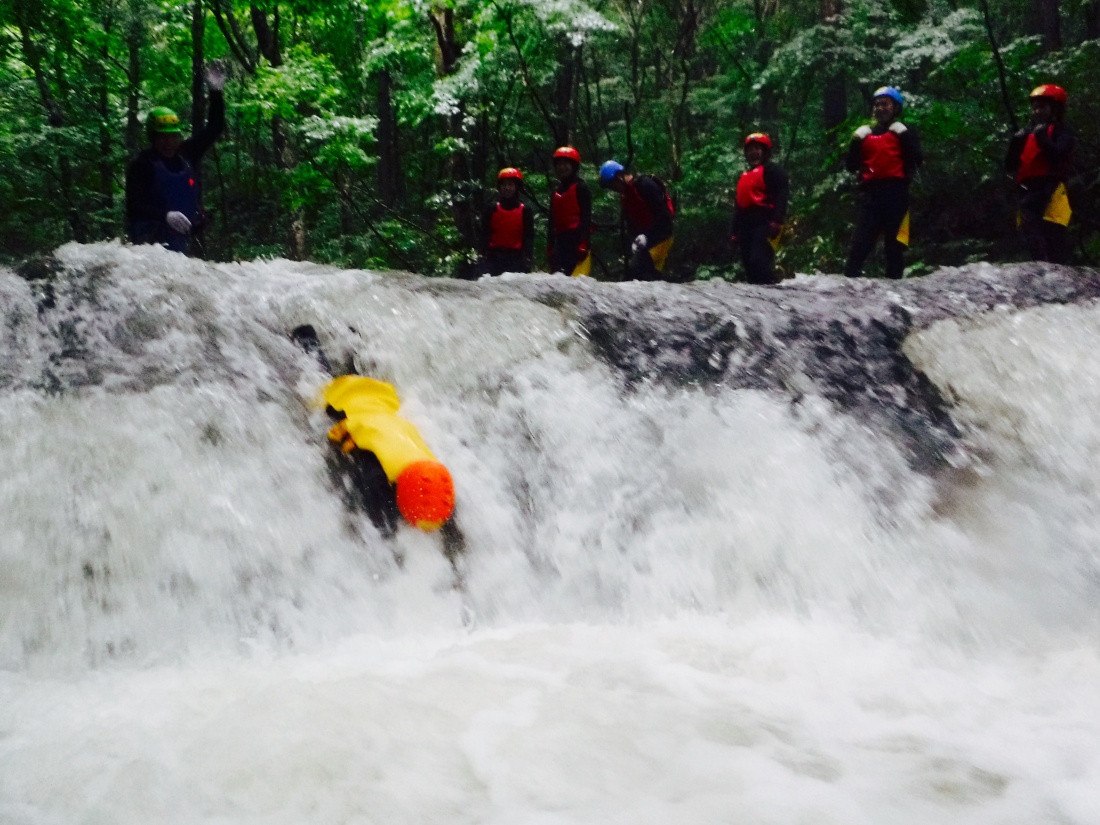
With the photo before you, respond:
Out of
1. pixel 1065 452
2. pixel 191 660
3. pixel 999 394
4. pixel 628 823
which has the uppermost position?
pixel 999 394

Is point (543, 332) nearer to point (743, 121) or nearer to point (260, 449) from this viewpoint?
point (260, 449)

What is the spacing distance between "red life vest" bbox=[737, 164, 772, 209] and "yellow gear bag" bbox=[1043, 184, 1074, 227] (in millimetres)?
2098

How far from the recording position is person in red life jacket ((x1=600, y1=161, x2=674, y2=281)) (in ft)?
20.5

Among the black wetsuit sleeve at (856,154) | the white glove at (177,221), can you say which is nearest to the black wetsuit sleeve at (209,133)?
the white glove at (177,221)

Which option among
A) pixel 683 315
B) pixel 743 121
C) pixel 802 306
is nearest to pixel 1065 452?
pixel 802 306

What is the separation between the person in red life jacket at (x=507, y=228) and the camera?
6.42 m

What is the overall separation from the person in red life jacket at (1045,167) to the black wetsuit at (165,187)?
5.72 m

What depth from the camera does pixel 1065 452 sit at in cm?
432

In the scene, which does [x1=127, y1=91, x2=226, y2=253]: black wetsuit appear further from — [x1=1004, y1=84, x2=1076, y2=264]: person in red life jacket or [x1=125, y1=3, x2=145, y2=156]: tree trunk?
[x1=125, y1=3, x2=145, y2=156]: tree trunk

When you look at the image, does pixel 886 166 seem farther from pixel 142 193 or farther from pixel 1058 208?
pixel 142 193

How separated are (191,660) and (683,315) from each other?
3.20 metres

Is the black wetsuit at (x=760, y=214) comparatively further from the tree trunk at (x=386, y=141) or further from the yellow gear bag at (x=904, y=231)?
the tree trunk at (x=386, y=141)

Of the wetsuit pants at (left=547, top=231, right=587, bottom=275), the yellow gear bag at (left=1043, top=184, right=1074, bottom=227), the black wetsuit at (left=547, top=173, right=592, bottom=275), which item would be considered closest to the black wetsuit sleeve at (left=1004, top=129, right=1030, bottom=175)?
the yellow gear bag at (left=1043, top=184, right=1074, bottom=227)

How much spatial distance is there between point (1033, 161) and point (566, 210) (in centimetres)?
350
